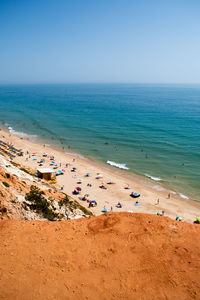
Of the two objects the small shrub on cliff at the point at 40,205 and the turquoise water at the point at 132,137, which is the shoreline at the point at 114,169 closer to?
the turquoise water at the point at 132,137

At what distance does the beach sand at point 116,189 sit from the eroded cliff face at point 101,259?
18.3 meters

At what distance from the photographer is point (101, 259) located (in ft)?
29.8

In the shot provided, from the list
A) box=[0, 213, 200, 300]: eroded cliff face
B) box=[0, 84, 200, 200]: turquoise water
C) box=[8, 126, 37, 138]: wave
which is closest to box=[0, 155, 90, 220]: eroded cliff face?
box=[0, 213, 200, 300]: eroded cliff face

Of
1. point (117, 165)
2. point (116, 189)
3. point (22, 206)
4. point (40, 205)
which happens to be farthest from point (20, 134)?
point (22, 206)

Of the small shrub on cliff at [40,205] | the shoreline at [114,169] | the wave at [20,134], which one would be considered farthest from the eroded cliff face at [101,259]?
the wave at [20,134]

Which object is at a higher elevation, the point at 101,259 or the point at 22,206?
the point at 22,206

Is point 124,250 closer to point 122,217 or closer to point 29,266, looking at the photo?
point 122,217

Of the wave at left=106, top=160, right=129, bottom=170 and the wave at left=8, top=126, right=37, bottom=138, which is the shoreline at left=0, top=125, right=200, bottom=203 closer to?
the wave at left=8, top=126, right=37, bottom=138

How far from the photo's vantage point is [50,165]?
144 ft

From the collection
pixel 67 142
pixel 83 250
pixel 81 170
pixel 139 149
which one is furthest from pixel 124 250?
pixel 67 142

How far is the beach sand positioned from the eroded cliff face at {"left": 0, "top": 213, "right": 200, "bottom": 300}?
18280 mm

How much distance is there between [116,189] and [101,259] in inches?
1071

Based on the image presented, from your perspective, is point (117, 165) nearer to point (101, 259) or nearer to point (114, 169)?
point (114, 169)

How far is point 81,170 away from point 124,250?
111ft
